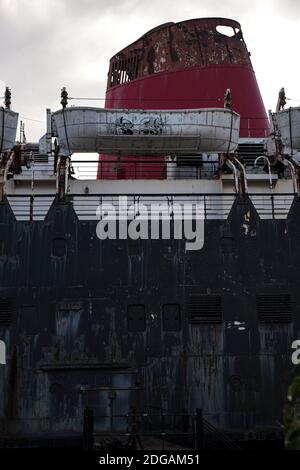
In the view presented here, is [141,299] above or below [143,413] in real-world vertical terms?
above

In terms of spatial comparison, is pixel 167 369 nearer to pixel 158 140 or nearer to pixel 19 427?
pixel 19 427

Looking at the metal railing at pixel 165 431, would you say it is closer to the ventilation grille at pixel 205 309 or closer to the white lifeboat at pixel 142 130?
the ventilation grille at pixel 205 309

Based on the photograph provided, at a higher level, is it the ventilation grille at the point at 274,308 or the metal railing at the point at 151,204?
the metal railing at the point at 151,204

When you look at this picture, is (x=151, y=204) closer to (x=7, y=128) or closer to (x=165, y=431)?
(x=7, y=128)

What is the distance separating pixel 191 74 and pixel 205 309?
36.5 feet

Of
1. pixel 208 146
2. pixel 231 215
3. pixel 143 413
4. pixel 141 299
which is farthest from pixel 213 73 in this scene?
pixel 143 413

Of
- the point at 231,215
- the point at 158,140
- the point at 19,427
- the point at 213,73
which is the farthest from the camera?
the point at 213,73

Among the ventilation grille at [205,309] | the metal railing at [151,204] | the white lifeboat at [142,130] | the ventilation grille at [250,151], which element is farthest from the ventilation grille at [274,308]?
the ventilation grille at [250,151]

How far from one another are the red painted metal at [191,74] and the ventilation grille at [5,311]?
8.90 metres

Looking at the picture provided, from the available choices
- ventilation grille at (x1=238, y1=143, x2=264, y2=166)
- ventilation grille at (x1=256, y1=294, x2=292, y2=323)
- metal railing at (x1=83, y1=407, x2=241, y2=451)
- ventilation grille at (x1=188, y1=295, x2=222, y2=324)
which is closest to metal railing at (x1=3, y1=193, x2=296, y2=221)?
ventilation grille at (x1=188, y1=295, x2=222, y2=324)

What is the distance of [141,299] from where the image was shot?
570 inches

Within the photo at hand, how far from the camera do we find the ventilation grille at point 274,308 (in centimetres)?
1452

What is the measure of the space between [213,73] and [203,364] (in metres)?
12.3

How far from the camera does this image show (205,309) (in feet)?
47.5
